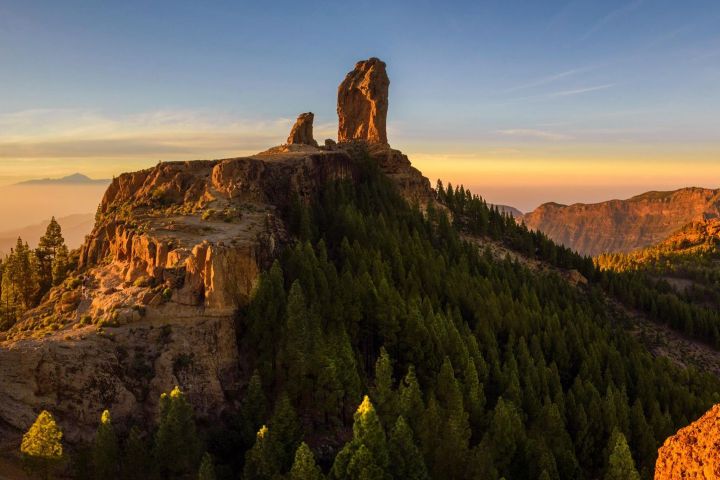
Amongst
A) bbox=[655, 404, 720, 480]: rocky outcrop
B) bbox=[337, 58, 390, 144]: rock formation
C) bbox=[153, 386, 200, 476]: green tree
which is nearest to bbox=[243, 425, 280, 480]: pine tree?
bbox=[153, 386, 200, 476]: green tree

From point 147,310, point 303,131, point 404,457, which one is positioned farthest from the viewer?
point 303,131

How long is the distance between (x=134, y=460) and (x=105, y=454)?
2.67m

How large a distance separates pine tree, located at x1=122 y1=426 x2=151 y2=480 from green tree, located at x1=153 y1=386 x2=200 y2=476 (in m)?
1.11

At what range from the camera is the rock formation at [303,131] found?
153 m

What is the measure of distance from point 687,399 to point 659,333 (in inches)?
2390

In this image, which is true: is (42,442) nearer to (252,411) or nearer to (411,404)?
(252,411)

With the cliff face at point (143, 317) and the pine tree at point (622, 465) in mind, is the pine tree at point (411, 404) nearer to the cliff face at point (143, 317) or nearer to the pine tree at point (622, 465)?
the cliff face at point (143, 317)

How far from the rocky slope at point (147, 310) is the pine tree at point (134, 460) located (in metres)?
6.14

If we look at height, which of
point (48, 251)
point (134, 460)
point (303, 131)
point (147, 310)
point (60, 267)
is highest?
point (303, 131)

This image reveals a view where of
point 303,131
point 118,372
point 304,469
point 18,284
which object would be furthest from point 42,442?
point 303,131

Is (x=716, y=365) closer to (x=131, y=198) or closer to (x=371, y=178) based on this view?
(x=371, y=178)

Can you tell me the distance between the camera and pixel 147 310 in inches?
2381

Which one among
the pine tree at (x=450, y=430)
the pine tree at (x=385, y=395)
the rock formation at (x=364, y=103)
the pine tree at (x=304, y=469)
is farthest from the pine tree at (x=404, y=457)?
the rock formation at (x=364, y=103)

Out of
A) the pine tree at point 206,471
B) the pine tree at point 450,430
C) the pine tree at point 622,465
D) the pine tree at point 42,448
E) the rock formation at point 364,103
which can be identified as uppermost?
the rock formation at point 364,103
